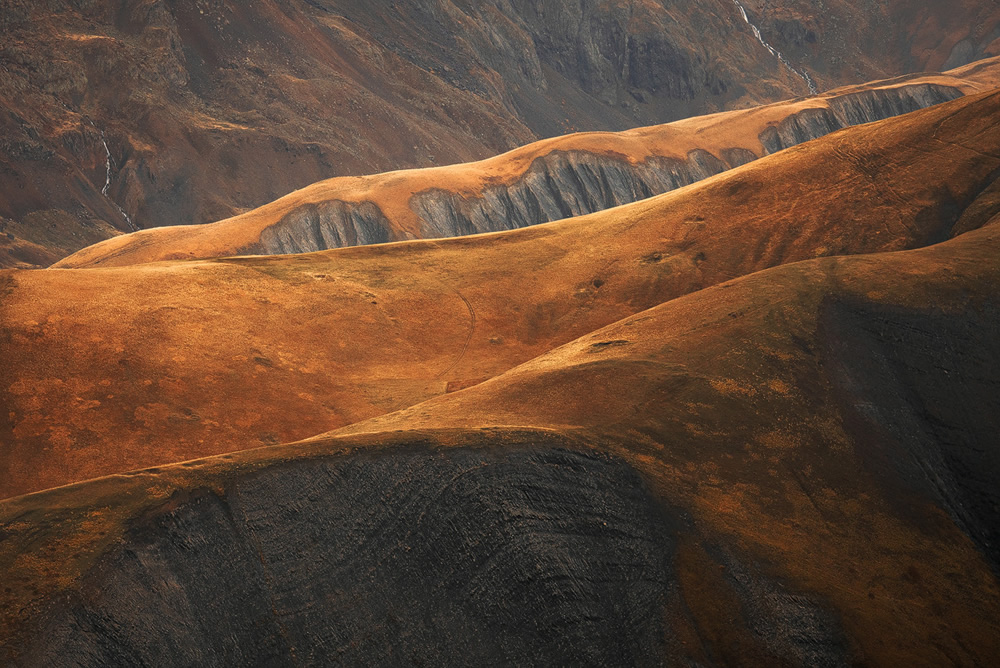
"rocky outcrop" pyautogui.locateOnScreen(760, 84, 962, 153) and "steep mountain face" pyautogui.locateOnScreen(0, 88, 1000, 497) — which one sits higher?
"steep mountain face" pyautogui.locateOnScreen(0, 88, 1000, 497)

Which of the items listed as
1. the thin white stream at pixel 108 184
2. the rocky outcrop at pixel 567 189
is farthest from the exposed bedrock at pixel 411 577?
the thin white stream at pixel 108 184

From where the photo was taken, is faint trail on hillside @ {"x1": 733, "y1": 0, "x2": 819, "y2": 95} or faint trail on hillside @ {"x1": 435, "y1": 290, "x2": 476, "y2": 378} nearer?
faint trail on hillside @ {"x1": 435, "y1": 290, "x2": 476, "y2": 378}

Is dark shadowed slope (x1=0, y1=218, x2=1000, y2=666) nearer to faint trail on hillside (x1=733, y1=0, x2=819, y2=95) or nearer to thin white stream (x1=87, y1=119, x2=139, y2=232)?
thin white stream (x1=87, y1=119, x2=139, y2=232)

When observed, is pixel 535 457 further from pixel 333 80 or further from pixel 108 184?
pixel 333 80

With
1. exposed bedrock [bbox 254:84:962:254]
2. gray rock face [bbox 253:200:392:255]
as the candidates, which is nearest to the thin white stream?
gray rock face [bbox 253:200:392:255]

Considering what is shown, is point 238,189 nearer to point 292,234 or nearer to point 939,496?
point 292,234

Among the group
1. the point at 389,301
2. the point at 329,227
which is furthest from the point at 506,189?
the point at 389,301

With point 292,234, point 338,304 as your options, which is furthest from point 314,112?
point 338,304

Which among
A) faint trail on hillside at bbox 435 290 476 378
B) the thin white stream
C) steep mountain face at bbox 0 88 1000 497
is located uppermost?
steep mountain face at bbox 0 88 1000 497
